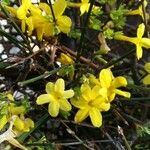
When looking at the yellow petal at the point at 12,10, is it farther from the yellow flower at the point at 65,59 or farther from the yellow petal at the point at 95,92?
the yellow petal at the point at 95,92

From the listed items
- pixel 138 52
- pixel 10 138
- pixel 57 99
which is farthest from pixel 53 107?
pixel 138 52

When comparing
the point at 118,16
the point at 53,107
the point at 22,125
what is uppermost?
the point at 118,16

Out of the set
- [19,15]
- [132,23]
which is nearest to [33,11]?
[19,15]

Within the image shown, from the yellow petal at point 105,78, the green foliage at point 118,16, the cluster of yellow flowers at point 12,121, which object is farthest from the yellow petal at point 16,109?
the green foliage at point 118,16

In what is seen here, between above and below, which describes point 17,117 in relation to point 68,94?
below

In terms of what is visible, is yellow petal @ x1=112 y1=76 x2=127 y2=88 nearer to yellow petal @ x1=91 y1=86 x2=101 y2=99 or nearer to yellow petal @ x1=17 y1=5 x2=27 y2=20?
yellow petal @ x1=91 y1=86 x2=101 y2=99

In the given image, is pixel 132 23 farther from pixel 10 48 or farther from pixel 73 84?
pixel 73 84

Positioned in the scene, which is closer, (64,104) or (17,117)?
(64,104)

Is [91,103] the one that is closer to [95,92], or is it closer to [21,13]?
[95,92]
